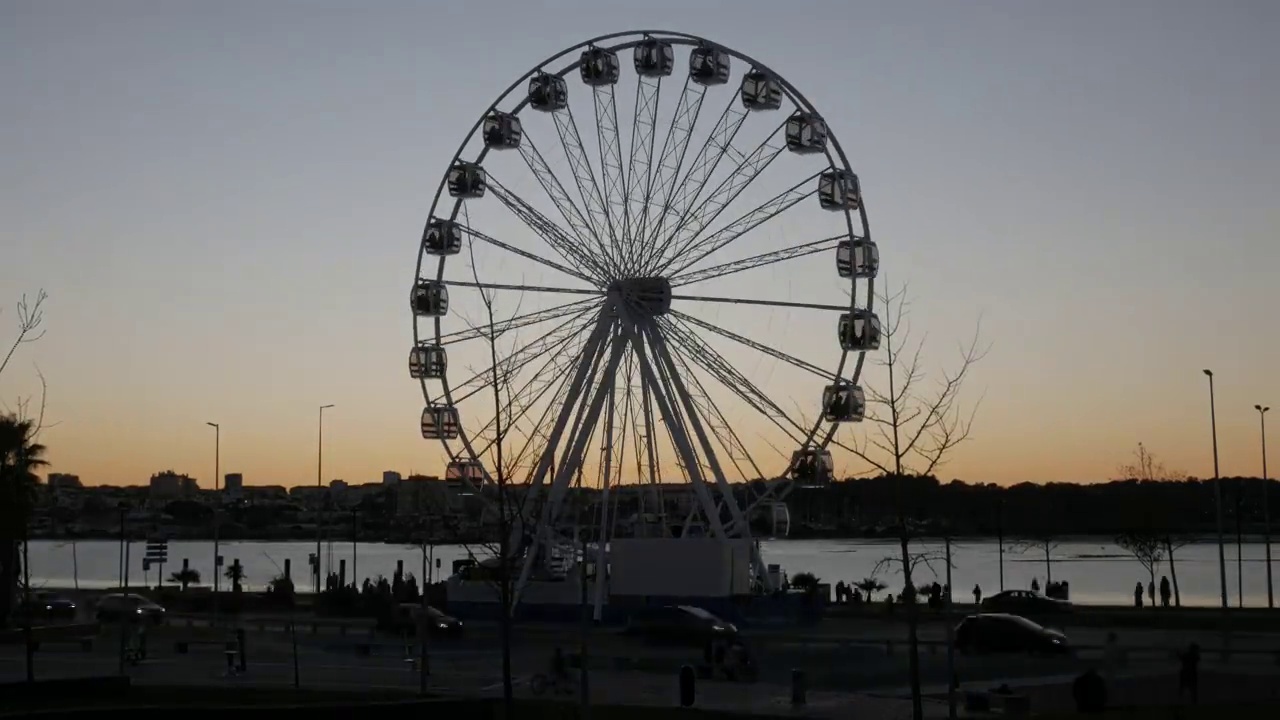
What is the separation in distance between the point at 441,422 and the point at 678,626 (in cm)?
1051

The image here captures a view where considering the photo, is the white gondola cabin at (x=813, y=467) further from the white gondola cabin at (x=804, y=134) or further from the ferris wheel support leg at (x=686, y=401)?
the white gondola cabin at (x=804, y=134)

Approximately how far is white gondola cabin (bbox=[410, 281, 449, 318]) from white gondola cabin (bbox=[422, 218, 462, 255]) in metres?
1.05

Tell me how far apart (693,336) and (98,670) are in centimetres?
1914

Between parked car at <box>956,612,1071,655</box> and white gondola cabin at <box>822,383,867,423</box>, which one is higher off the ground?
white gondola cabin at <box>822,383,867,423</box>

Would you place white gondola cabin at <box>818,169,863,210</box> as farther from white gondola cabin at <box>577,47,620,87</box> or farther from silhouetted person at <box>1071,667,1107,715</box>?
silhouetted person at <box>1071,667,1107,715</box>

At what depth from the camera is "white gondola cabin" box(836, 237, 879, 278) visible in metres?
46.9

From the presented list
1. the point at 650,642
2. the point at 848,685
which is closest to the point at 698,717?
the point at 848,685

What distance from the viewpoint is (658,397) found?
49.3m

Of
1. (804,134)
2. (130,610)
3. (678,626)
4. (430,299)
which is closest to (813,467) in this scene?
(678,626)

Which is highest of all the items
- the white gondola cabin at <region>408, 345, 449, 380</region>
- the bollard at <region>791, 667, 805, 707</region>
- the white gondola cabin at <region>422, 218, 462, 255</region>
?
the white gondola cabin at <region>422, 218, 462, 255</region>

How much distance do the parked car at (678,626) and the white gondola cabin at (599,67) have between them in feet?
52.2

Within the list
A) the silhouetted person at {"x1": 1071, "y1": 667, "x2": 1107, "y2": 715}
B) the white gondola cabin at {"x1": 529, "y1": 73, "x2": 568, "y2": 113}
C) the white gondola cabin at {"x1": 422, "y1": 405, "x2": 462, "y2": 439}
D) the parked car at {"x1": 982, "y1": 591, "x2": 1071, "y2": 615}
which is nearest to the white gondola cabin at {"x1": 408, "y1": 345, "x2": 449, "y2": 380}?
the white gondola cabin at {"x1": 422, "y1": 405, "x2": 462, "y2": 439}

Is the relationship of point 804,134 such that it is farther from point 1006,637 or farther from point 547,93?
point 1006,637

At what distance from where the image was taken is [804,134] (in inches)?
1892
